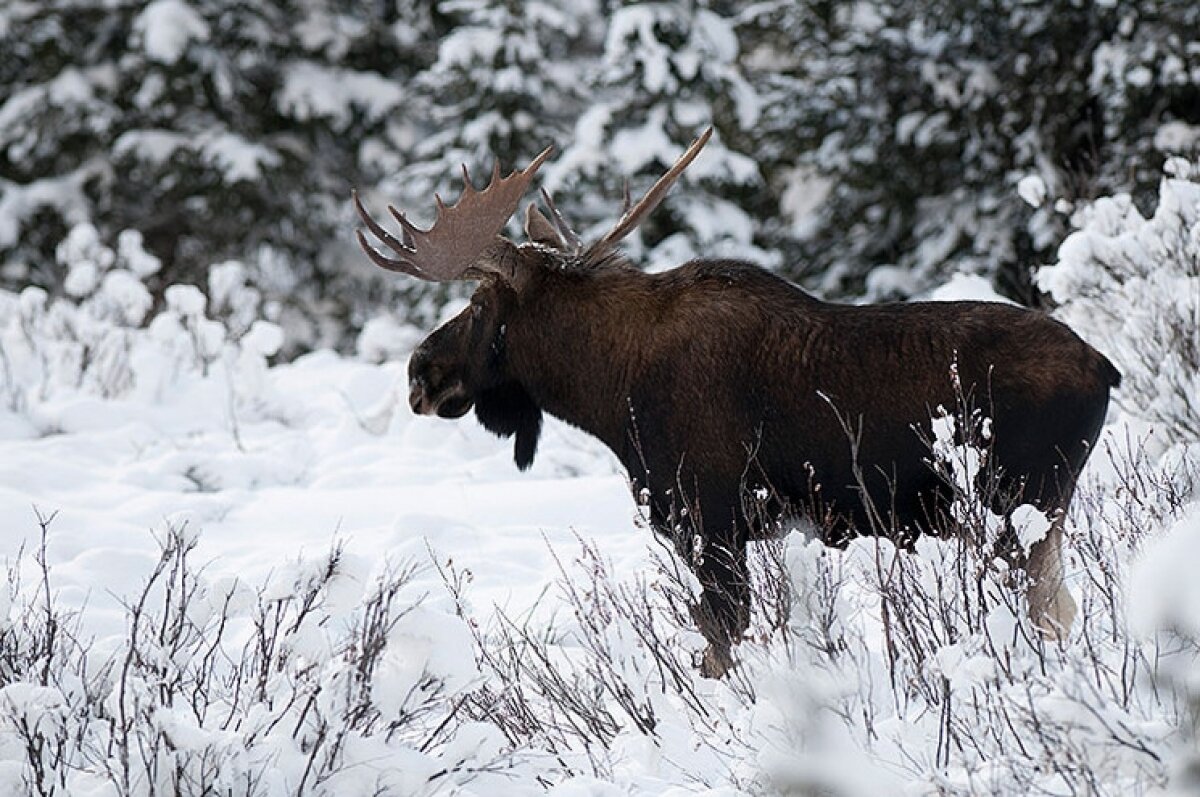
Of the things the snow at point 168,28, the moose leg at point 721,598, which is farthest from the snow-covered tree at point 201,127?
the moose leg at point 721,598

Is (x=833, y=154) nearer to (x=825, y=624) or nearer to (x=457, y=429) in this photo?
(x=457, y=429)

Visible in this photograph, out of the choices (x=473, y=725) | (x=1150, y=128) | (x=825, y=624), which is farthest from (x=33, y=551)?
(x=1150, y=128)

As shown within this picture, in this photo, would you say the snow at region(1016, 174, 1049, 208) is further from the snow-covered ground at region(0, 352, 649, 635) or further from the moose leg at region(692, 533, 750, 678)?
the moose leg at region(692, 533, 750, 678)

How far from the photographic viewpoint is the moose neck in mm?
4801

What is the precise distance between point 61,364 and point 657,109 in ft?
17.9

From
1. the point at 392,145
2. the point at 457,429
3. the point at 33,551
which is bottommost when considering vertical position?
the point at 33,551

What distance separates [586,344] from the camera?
4.90 meters

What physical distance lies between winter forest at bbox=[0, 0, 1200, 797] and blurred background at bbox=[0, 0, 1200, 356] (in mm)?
47

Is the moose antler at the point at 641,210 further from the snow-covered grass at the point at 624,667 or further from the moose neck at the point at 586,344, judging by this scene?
the snow-covered grass at the point at 624,667

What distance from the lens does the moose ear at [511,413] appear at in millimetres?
5199

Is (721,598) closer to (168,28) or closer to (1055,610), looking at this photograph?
(1055,610)

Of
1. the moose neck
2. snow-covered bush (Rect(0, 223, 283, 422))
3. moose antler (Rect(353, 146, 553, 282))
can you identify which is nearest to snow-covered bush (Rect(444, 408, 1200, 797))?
the moose neck

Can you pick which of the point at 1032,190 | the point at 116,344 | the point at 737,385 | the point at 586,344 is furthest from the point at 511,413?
the point at 116,344

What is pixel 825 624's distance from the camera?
343 cm
